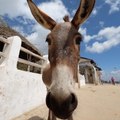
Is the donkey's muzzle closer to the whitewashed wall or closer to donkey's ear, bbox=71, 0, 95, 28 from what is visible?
donkey's ear, bbox=71, 0, 95, 28

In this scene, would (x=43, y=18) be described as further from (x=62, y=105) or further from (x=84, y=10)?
(x=62, y=105)

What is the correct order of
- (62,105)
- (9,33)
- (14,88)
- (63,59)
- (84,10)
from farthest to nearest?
(9,33)
(14,88)
(84,10)
(63,59)
(62,105)

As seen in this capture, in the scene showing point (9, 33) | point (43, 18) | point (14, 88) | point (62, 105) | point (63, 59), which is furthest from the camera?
point (9, 33)

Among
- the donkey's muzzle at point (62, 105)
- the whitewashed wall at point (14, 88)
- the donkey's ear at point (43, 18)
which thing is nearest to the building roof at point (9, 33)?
the whitewashed wall at point (14, 88)

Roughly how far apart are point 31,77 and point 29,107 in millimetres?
1362

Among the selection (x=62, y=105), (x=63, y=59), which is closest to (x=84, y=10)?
(x=63, y=59)

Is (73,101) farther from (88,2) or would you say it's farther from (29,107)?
(29,107)

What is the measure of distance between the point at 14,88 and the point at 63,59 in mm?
3610

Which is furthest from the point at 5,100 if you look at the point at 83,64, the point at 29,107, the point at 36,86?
the point at 83,64

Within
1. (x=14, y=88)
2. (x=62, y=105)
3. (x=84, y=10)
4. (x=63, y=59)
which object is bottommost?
(x=62, y=105)

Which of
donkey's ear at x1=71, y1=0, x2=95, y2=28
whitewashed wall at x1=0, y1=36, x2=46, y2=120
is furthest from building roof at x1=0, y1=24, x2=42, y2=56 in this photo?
donkey's ear at x1=71, y1=0, x2=95, y2=28

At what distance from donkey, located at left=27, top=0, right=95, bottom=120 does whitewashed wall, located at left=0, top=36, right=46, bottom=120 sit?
228 centimetres

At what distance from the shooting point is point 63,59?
3.03 metres

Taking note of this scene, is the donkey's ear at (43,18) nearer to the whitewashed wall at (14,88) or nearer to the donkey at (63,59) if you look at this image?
the donkey at (63,59)
